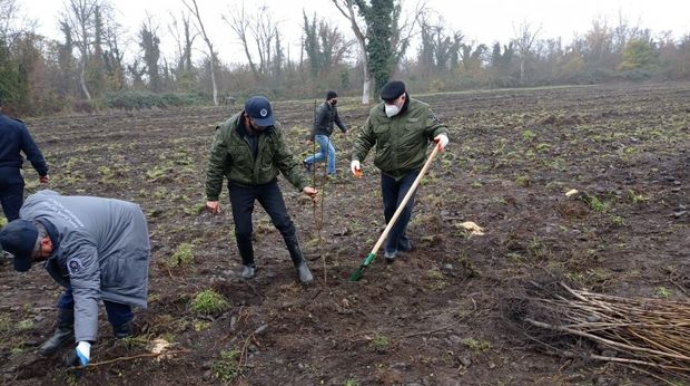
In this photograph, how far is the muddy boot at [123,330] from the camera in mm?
3713

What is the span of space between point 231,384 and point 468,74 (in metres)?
49.2

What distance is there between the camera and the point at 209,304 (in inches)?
168

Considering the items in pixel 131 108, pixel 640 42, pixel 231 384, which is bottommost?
pixel 231 384

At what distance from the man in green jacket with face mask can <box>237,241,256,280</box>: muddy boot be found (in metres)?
1.31

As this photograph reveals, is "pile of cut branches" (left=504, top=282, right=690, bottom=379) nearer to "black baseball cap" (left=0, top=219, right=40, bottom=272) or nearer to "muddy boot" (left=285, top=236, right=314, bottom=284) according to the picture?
"muddy boot" (left=285, top=236, right=314, bottom=284)

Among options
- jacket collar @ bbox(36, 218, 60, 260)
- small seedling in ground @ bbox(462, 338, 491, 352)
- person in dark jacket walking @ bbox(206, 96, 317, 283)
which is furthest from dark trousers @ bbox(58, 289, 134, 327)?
small seedling in ground @ bbox(462, 338, 491, 352)

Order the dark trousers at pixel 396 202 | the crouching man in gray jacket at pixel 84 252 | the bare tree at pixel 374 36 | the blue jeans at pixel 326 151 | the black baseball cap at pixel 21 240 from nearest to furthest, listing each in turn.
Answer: the black baseball cap at pixel 21 240 → the crouching man in gray jacket at pixel 84 252 → the dark trousers at pixel 396 202 → the blue jeans at pixel 326 151 → the bare tree at pixel 374 36

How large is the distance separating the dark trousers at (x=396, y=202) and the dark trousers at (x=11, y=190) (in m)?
3.90

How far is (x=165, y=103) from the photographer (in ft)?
105

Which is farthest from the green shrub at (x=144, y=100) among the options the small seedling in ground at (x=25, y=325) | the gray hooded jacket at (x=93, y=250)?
the gray hooded jacket at (x=93, y=250)

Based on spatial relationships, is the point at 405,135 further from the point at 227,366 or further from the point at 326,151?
the point at 326,151

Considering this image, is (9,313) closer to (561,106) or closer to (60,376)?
(60,376)

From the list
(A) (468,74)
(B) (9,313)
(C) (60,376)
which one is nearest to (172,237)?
(B) (9,313)

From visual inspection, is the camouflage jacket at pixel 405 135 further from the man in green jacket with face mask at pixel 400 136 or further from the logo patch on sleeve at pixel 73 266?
the logo patch on sleeve at pixel 73 266
